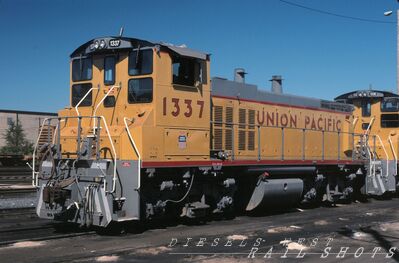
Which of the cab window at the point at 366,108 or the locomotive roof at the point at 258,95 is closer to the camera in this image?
the locomotive roof at the point at 258,95

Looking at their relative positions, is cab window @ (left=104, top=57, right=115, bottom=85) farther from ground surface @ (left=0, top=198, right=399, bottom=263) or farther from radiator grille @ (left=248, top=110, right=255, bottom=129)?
radiator grille @ (left=248, top=110, right=255, bottom=129)

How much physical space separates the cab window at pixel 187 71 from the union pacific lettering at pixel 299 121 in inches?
117

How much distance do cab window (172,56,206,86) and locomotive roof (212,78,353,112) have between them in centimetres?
110

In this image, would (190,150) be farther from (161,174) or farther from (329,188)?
(329,188)

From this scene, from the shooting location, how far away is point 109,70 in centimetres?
1127

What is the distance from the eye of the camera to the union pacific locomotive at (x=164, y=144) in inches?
390

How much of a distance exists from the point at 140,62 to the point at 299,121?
6307mm

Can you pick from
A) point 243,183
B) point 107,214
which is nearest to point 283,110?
point 243,183

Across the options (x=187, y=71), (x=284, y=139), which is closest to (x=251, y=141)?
(x=284, y=139)

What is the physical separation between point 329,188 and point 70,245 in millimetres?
9522

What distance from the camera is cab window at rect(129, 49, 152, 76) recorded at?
10.5 meters

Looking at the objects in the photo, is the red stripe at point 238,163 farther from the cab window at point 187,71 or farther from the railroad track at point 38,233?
the railroad track at point 38,233

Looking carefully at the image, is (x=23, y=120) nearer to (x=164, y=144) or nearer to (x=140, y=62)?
(x=140, y=62)

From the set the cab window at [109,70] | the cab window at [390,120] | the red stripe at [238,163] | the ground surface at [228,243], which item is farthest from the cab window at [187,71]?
the cab window at [390,120]
